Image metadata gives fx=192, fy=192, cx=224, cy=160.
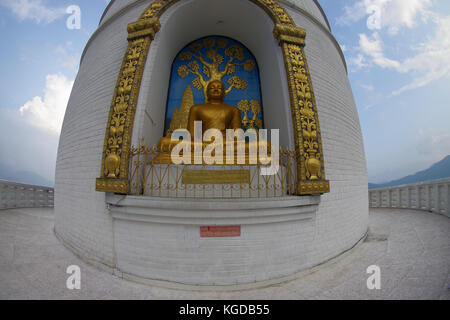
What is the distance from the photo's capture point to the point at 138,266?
11.2ft

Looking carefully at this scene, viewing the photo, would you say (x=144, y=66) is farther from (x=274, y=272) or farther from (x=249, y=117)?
(x=274, y=272)

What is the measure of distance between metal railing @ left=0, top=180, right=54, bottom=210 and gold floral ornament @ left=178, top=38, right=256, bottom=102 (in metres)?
9.53

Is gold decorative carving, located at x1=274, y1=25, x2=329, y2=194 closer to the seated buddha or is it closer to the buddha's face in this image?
the seated buddha

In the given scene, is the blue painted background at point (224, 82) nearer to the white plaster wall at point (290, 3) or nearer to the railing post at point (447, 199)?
the white plaster wall at point (290, 3)

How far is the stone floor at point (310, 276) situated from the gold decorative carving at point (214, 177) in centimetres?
182

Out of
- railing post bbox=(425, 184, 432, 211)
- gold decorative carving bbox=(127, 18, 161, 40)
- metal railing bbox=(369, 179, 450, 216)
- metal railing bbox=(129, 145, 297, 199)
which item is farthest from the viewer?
railing post bbox=(425, 184, 432, 211)

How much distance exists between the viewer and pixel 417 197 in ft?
26.5

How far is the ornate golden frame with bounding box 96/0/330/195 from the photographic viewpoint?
3787 mm

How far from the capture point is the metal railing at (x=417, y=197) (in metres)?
6.71

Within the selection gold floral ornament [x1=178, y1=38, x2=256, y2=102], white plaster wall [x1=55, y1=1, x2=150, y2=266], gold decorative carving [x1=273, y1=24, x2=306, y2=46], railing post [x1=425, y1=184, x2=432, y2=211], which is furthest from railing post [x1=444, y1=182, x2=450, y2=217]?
white plaster wall [x1=55, y1=1, x2=150, y2=266]

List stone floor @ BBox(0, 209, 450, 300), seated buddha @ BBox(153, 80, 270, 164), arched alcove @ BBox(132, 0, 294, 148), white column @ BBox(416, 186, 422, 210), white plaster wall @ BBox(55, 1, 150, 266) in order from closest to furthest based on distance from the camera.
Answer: stone floor @ BBox(0, 209, 450, 300), white plaster wall @ BBox(55, 1, 150, 266), arched alcove @ BBox(132, 0, 294, 148), seated buddha @ BBox(153, 80, 270, 164), white column @ BBox(416, 186, 422, 210)

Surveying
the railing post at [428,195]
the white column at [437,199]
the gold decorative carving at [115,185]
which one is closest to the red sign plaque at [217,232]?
the gold decorative carving at [115,185]
